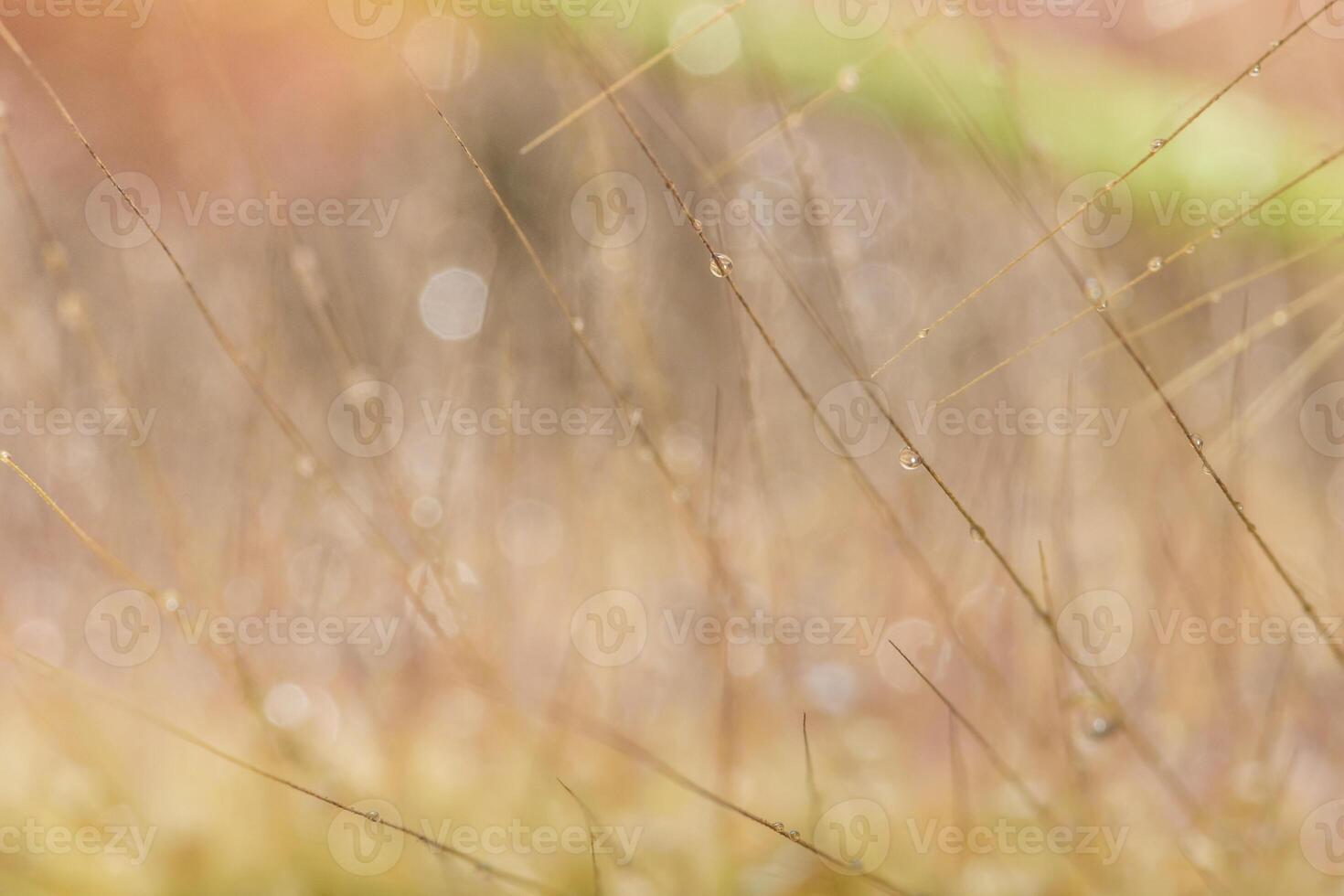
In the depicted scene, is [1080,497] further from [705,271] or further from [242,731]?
[242,731]

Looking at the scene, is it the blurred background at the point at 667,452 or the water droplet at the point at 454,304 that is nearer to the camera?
the blurred background at the point at 667,452

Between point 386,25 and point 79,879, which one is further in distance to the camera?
point 386,25

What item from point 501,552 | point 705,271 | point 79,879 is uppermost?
point 705,271

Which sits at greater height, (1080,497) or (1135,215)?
(1135,215)

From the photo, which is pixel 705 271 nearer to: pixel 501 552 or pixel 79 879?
pixel 501 552

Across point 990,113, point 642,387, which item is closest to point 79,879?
point 642,387

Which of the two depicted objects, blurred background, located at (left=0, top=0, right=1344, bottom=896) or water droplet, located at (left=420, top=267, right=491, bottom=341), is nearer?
blurred background, located at (left=0, top=0, right=1344, bottom=896)
